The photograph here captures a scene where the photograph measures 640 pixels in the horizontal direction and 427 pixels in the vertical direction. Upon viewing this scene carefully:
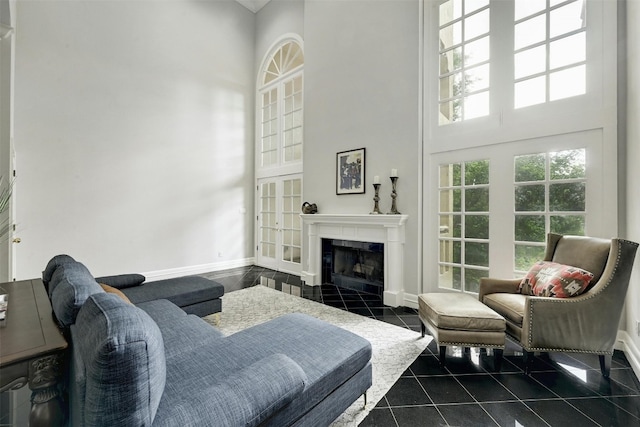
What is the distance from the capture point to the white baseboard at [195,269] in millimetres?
5023

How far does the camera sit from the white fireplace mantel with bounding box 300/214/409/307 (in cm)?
376

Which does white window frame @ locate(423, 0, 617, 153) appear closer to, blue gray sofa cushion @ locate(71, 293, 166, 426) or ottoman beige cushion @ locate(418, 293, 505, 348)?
ottoman beige cushion @ locate(418, 293, 505, 348)

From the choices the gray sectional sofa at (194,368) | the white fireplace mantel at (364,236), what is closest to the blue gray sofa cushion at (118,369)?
the gray sectional sofa at (194,368)

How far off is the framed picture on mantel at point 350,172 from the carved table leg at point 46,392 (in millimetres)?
3668

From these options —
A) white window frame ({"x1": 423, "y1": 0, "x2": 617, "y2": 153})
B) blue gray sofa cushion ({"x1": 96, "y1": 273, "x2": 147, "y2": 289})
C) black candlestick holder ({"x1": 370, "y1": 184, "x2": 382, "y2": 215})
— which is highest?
white window frame ({"x1": 423, "y1": 0, "x2": 617, "y2": 153})

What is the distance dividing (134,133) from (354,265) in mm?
4317

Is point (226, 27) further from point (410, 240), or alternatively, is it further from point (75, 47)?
point (410, 240)

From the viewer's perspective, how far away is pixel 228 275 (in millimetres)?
5422

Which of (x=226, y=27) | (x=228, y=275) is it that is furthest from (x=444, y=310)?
(x=226, y=27)

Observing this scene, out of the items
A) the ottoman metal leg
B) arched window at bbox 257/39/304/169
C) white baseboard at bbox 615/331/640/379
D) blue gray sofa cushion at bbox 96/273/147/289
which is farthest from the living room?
blue gray sofa cushion at bbox 96/273/147/289

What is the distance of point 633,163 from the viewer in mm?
2314

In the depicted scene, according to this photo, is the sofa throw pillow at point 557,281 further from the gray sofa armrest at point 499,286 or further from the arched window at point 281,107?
the arched window at point 281,107

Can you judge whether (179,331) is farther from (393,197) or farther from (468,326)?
(393,197)

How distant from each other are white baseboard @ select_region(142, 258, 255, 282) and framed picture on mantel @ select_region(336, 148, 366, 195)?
299cm
